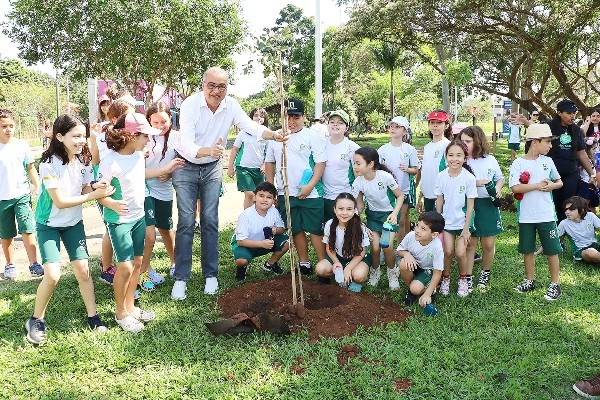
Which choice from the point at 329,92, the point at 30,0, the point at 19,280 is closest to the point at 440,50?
the point at 329,92

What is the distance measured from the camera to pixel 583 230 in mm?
5688

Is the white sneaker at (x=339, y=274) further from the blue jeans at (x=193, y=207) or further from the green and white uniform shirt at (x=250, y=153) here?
the green and white uniform shirt at (x=250, y=153)

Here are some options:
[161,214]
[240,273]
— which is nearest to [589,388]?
[240,273]

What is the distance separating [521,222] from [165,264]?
3.78 metres

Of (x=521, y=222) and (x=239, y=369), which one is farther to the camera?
(x=521, y=222)

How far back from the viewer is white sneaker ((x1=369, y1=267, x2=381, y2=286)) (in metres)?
5.05

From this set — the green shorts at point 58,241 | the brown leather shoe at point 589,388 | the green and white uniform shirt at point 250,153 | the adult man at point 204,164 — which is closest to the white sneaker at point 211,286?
the adult man at point 204,164

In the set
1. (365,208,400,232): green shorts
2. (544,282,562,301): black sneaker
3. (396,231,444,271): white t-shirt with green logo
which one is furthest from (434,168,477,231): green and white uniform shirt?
(544,282,562,301): black sneaker

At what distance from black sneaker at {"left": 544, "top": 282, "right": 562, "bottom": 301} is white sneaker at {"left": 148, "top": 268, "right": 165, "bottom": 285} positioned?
3.69 metres

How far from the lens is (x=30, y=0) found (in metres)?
16.7

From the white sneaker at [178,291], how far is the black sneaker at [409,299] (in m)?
2.01

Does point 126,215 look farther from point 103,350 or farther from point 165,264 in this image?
point 165,264

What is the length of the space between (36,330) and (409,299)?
303 cm

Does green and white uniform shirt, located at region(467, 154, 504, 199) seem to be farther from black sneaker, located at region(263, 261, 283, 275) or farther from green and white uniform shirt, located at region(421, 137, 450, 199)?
black sneaker, located at region(263, 261, 283, 275)
